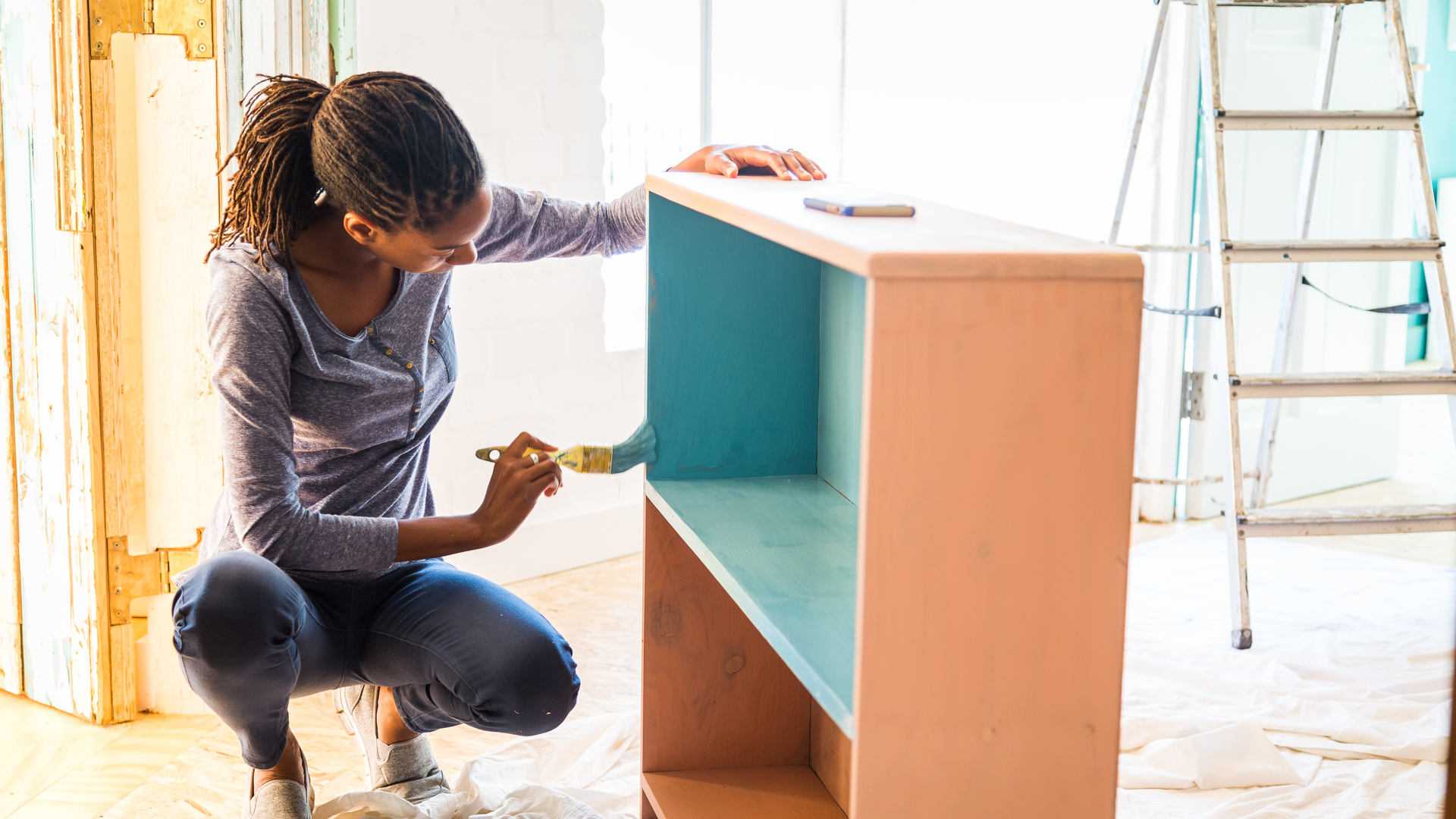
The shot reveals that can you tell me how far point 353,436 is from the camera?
62.1 inches

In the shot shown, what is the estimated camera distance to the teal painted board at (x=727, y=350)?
1547mm

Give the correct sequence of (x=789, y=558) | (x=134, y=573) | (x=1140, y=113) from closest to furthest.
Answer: (x=789, y=558), (x=134, y=573), (x=1140, y=113)

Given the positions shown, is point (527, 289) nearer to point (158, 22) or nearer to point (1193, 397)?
point (158, 22)

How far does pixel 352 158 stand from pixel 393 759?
0.87 metres

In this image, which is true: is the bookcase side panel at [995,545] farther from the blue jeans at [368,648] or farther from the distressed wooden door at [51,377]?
the distressed wooden door at [51,377]

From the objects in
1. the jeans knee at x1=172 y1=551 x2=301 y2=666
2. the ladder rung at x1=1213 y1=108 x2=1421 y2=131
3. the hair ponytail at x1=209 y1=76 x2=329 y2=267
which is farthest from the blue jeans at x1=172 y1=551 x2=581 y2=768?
the ladder rung at x1=1213 y1=108 x2=1421 y2=131

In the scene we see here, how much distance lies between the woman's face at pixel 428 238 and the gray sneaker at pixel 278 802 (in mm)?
687

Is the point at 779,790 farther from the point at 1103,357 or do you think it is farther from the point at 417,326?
the point at 1103,357

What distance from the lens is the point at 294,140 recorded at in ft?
4.76

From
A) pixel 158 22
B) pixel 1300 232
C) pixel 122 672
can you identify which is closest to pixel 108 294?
pixel 158 22

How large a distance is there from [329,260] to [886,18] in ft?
7.99

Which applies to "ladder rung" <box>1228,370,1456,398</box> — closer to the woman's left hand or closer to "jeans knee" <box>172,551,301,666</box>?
the woman's left hand

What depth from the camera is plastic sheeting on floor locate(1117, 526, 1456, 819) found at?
73.8 inches

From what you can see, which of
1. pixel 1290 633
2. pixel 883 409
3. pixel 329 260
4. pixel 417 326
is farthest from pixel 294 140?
pixel 1290 633
